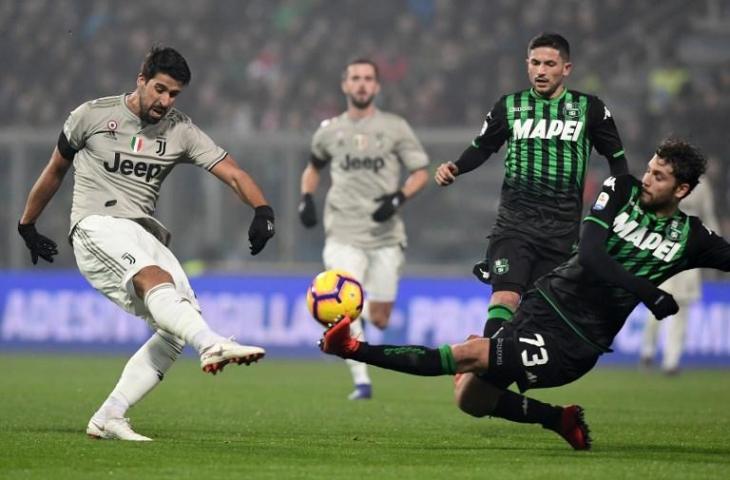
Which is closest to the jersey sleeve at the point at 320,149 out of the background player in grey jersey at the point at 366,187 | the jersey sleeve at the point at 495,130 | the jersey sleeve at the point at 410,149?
the background player in grey jersey at the point at 366,187

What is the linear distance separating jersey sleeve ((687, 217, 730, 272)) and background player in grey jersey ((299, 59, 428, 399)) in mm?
5406

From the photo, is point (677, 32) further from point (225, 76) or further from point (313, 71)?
point (225, 76)

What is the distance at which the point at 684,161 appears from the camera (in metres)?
7.27

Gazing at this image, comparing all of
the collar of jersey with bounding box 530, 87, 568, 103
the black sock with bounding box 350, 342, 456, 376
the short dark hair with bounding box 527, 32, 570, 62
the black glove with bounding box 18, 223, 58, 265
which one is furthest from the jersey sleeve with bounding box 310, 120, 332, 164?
the black sock with bounding box 350, 342, 456, 376

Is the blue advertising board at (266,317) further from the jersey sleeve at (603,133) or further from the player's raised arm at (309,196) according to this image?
the jersey sleeve at (603,133)

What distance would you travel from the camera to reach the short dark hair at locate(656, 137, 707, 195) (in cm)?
727

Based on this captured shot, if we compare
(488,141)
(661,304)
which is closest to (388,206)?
(488,141)

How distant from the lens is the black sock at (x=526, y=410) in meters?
7.87

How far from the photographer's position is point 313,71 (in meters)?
23.6

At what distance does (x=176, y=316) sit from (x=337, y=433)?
1.59m

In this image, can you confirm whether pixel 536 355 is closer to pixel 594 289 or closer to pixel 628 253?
pixel 594 289

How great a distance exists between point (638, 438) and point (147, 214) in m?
3.29

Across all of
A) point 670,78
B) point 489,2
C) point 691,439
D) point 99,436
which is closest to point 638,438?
point 691,439

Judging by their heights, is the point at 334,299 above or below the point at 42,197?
below
